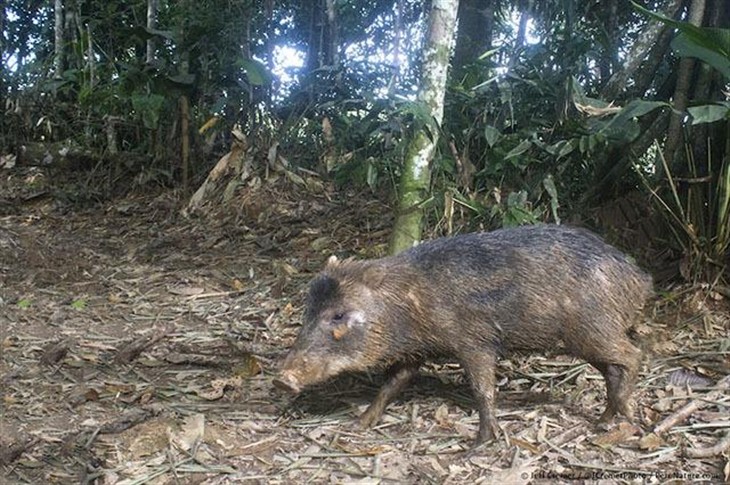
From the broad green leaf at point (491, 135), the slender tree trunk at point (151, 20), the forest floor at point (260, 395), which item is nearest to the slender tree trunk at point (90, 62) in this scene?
the slender tree trunk at point (151, 20)

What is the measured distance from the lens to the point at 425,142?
552cm

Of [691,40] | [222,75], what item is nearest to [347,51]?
[222,75]

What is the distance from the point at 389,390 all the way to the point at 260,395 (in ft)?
2.69

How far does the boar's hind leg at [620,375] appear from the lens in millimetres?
4078

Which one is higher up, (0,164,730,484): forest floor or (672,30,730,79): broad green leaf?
(672,30,730,79): broad green leaf

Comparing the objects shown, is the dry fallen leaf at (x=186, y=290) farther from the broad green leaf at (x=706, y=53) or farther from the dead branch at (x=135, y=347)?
the broad green leaf at (x=706, y=53)

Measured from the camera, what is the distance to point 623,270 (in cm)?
419

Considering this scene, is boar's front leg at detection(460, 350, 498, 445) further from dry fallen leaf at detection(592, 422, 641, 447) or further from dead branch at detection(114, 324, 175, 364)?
dead branch at detection(114, 324, 175, 364)

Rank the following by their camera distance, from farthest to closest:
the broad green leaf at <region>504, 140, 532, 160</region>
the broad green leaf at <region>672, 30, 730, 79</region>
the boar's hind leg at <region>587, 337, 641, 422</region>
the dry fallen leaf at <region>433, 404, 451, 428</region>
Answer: the broad green leaf at <region>504, 140, 532, 160</region> → the broad green leaf at <region>672, 30, 730, 79</region> → the dry fallen leaf at <region>433, 404, 451, 428</region> → the boar's hind leg at <region>587, 337, 641, 422</region>

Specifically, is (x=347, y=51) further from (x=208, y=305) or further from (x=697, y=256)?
(x=697, y=256)

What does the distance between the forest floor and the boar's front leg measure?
9cm

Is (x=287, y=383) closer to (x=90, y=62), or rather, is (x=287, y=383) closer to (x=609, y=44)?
(x=609, y=44)

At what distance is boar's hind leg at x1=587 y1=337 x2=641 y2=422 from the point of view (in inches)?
161

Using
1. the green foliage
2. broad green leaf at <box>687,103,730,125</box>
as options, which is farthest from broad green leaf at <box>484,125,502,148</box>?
broad green leaf at <box>687,103,730,125</box>
